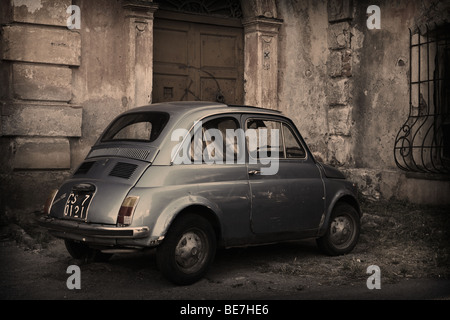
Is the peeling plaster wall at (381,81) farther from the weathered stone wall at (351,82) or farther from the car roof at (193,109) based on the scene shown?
the car roof at (193,109)

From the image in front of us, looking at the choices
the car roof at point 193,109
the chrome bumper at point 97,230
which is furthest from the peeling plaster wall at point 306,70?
the chrome bumper at point 97,230

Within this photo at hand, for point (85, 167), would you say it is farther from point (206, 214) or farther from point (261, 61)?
point (261, 61)

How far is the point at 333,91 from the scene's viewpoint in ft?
36.4

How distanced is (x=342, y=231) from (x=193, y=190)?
2.17 meters

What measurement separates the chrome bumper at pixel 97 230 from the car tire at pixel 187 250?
0.86 feet

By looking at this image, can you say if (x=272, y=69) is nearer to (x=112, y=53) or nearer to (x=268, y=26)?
(x=268, y=26)

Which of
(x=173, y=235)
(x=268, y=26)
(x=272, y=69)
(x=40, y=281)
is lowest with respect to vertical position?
(x=40, y=281)

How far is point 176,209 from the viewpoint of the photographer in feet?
17.3

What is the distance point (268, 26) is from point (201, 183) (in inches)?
231

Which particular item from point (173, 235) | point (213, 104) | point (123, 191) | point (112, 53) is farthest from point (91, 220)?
point (112, 53)

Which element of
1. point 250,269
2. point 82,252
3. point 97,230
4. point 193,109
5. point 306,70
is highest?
point 306,70

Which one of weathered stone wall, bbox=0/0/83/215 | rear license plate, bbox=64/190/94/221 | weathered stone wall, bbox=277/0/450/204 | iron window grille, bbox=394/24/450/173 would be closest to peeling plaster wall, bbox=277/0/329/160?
weathered stone wall, bbox=277/0/450/204

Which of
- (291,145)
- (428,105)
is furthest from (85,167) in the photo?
(428,105)

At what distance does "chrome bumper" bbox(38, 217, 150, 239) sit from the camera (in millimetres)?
5059
